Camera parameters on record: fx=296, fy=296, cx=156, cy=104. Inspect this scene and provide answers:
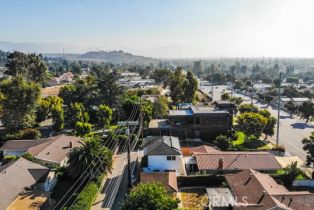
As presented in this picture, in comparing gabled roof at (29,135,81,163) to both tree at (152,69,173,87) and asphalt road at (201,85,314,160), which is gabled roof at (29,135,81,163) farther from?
tree at (152,69,173,87)

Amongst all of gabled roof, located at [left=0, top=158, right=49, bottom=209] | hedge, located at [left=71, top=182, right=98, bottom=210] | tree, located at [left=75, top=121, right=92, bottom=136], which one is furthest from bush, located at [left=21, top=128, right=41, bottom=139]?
hedge, located at [left=71, top=182, right=98, bottom=210]

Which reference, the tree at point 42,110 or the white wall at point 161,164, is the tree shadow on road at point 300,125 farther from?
the tree at point 42,110

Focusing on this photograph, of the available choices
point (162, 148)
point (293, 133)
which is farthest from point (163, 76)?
point (162, 148)

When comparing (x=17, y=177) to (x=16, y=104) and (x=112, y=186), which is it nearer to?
(x=112, y=186)

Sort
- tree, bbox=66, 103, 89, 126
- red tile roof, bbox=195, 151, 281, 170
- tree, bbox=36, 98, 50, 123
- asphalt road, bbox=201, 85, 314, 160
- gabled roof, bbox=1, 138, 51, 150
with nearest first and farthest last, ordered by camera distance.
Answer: red tile roof, bbox=195, 151, 281, 170 → gabled roof, bbox=1, 138, 51, 150 → asphalt road, bbox=201, 85, 314, 160 → tree, bbox=66, 103, 89, 126 → tree, bbox=36, 98, 50, 123

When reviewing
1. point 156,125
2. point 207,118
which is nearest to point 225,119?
point 207,118
